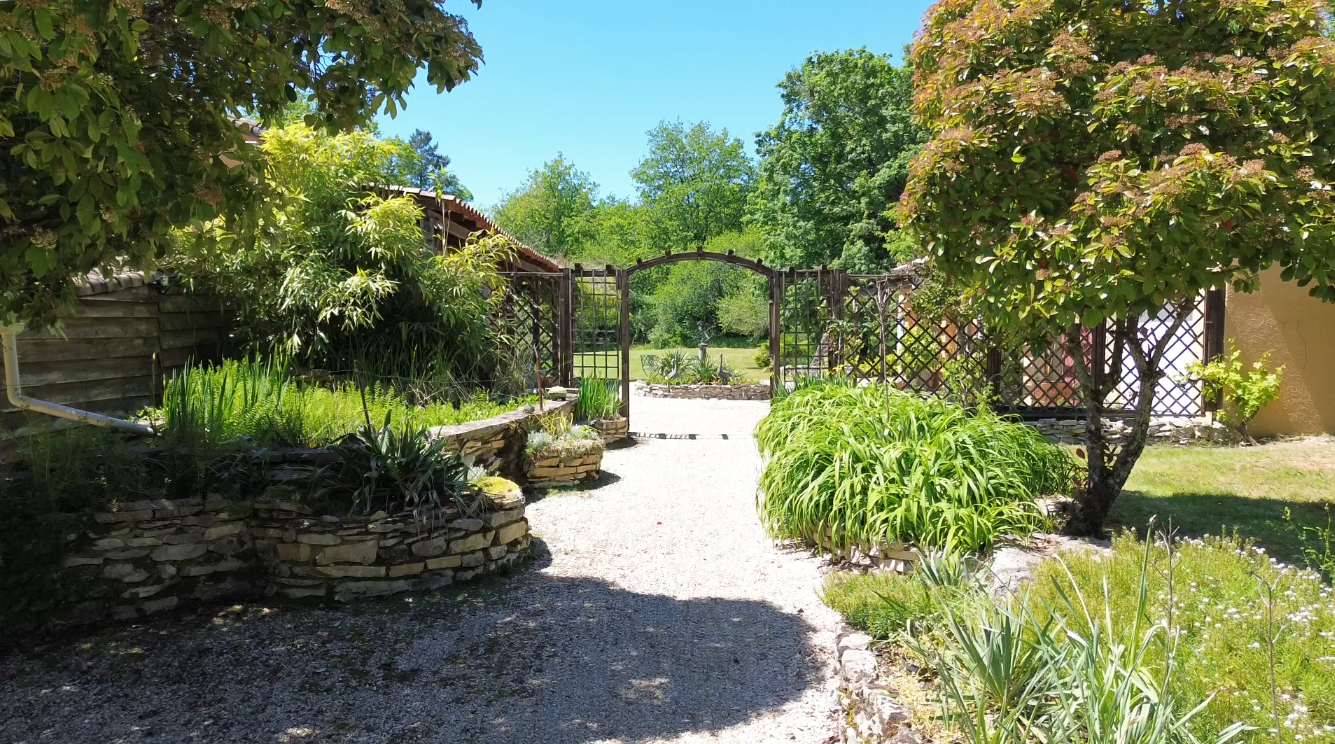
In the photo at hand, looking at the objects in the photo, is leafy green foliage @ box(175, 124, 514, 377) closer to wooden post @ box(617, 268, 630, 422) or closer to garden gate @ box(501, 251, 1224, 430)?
garden gate @ box(501, 251, 1224, 430)

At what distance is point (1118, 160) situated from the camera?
4156 millimetres

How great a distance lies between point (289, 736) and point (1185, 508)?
606cm

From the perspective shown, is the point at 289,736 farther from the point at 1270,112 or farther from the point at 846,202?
the point at 846,202

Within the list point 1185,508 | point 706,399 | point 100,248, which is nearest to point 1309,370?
point 1185,508

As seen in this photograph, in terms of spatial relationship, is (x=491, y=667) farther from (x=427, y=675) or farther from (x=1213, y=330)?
(x=1213, y=330)

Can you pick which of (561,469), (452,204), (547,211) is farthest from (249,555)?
(547,211)

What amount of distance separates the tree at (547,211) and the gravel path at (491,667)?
3775cm

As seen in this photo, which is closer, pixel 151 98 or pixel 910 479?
pixel 151 98

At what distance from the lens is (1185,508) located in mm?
5695

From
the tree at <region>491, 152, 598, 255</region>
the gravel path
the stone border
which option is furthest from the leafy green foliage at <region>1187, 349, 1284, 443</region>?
the tree at <region>491, 152, 598, 255</region>

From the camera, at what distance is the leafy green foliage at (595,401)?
9.49 m

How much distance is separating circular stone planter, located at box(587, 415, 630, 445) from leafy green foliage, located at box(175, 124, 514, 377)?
1858mm

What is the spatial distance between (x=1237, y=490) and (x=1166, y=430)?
2.58 meters

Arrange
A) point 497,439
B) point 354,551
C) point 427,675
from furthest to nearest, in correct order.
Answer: point 497,439, point 354,551, point 427,675
